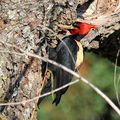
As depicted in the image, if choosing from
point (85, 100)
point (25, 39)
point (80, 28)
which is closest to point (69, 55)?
point (80, 28)

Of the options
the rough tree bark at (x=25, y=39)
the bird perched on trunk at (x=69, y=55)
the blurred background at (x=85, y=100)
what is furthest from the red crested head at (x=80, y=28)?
the blurred background at (x=85, y=100)

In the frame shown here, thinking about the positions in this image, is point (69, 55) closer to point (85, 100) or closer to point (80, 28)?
point (80, 28)

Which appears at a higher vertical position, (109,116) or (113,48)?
(113,48)

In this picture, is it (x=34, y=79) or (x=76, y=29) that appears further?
(x=76, y=29)

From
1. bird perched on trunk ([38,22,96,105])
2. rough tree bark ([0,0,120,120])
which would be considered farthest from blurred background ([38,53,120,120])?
rough tree bark ([0,0,120,120])

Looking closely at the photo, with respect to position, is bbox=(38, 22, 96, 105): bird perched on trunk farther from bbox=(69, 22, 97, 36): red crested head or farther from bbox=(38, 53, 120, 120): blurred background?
bbox=(38, 53, 120, 120): blurred background

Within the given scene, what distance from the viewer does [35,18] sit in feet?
Answer: 8.63

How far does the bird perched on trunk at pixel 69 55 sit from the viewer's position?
2918 mm

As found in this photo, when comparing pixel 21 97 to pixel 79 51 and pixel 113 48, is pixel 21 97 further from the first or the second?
pixel 113 48

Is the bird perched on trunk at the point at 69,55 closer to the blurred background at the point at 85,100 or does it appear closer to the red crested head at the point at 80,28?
the red crested head at the point at 80,28

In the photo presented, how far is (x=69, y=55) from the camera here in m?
2.95

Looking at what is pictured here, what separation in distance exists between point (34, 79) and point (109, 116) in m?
2.87

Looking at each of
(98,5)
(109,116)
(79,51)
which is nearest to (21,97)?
(79,51)

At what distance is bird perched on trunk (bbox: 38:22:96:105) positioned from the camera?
9.57 feet
